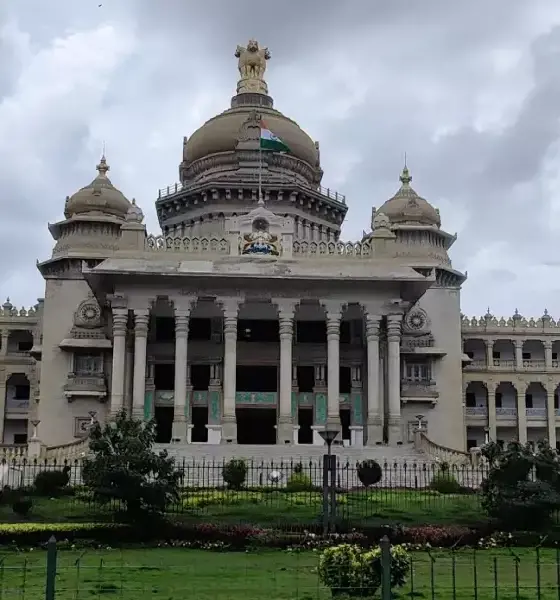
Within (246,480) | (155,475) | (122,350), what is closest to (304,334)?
(122,350)

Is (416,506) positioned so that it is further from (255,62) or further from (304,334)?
(255,62)

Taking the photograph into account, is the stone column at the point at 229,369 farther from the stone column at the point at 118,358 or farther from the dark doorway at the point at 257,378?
the dark doorway at the point at 257,378

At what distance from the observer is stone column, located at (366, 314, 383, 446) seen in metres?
39.2

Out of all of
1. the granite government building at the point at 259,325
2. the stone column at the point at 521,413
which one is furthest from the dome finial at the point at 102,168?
the stone column at the point at 521,413

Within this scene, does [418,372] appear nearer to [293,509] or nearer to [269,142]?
[269,142]

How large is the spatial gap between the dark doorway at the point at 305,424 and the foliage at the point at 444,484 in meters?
14.2

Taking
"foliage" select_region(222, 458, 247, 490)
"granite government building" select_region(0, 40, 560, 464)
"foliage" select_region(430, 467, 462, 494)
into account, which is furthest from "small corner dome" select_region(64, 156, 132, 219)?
"foliage" select_region(430, 467, 462, 494)

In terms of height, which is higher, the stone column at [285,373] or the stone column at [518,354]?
the stone column at [518,354]

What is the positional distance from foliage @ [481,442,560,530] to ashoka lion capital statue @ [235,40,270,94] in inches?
1581

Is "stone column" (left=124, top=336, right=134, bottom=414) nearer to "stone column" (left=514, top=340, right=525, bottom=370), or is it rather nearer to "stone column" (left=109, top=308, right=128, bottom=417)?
"stone column" (left=109, top=308, right=128, bottom=417)

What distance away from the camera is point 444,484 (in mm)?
29266

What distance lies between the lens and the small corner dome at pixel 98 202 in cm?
5144

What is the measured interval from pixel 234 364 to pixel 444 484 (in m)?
13.0

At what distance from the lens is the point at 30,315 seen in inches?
2212
